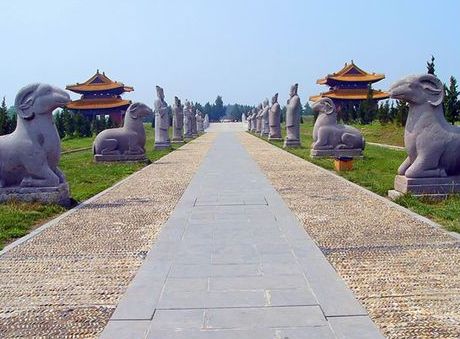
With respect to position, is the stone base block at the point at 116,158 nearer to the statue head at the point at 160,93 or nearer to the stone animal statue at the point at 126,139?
the stone animal statue at the point at 126,139

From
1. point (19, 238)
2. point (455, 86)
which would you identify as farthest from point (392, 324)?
point (455, 86)

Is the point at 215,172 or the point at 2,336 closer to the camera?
the point at 2,336

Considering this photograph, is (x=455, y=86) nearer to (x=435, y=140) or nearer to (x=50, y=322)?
(x=435, y=140)

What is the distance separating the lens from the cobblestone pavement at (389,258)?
3924mm

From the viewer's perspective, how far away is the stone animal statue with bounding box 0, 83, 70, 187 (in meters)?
8.84

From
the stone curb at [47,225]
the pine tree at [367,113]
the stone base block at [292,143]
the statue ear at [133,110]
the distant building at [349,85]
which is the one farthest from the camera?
the distant building at [349,85]

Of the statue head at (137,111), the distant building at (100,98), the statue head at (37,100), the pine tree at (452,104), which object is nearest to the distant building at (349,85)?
the distant building at (100,98)

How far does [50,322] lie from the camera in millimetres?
3947

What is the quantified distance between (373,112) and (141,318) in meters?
42.6

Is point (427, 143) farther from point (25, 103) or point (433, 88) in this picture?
point (25, 103)

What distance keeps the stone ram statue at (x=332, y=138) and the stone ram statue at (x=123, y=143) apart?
573 centimetres

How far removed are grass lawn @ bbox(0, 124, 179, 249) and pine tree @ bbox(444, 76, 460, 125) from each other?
18.8m

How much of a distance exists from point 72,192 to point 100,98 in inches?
1946

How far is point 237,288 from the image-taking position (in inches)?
179
